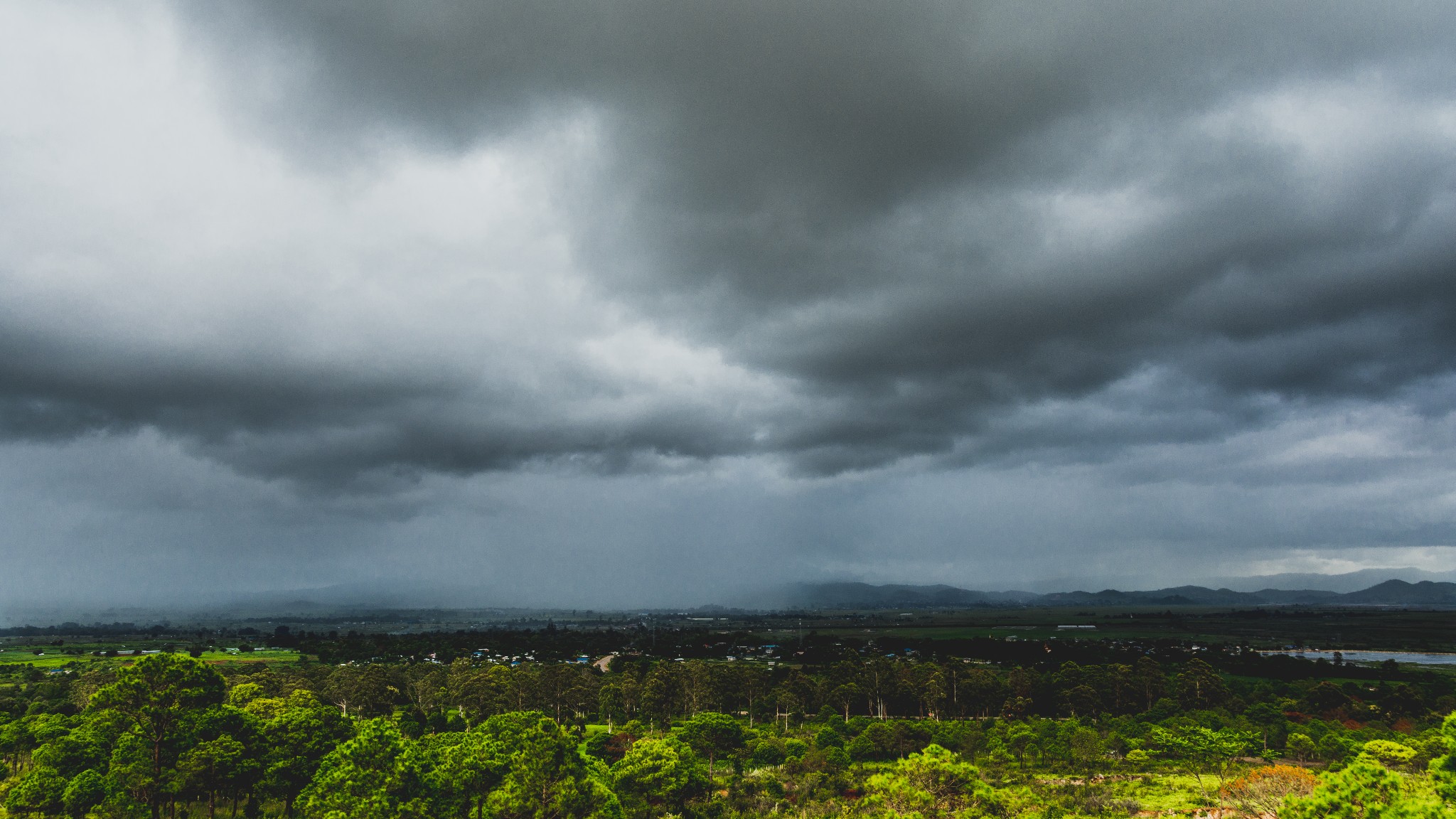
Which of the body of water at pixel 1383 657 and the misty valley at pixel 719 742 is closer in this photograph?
the misty valley at pixel 719 742

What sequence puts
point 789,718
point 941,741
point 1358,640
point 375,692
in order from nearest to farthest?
point 941,741 < point 375,692 < point 789,718 < point 1358,640

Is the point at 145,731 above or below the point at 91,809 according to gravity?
above

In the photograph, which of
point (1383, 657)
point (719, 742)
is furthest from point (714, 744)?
point (1383, 657)

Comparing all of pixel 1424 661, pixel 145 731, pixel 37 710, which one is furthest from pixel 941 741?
pixel 1424 661

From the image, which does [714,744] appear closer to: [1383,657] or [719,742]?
[719,742]

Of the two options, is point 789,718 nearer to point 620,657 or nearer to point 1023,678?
point 1023,678

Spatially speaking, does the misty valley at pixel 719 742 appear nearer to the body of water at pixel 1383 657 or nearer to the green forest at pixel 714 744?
the green forest at pixel 714 744

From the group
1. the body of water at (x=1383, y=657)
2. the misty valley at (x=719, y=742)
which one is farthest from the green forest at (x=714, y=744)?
the body of water at (x=1383, y=657)
